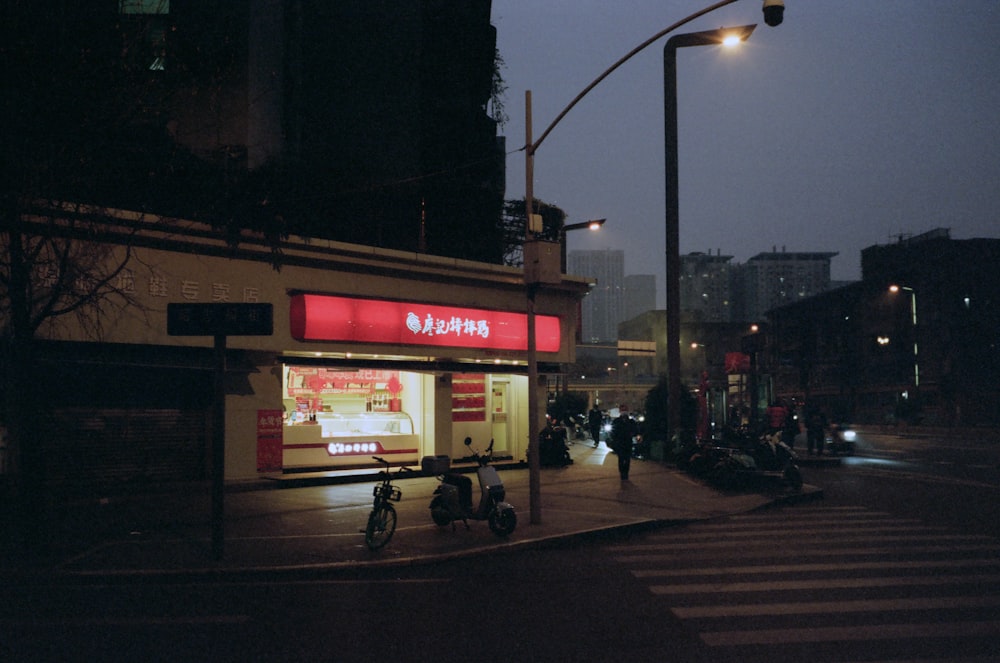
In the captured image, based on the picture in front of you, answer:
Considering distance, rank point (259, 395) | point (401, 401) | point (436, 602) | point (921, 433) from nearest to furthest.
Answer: point (436, 602) < point (259, 395) < point (401, 401) < point (921, 433)

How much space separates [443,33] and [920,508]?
68.9 ft

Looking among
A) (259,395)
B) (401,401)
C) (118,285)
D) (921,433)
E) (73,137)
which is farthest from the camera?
(921,433)

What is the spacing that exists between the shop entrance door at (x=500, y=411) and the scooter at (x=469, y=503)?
1113cm

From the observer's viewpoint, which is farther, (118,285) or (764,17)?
(118,285)

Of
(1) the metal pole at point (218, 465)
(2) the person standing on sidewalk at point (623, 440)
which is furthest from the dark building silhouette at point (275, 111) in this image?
(2) the person standing on sidewalk at point (623, 440)

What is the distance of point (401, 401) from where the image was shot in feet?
73.0

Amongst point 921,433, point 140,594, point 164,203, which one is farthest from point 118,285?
point 921,433

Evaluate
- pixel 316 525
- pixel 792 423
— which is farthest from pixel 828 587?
pixel 792 423

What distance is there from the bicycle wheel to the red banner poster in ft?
25.5

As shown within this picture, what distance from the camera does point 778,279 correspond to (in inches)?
A: 7402

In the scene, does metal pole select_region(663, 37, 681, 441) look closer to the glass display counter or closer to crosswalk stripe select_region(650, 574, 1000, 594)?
the glass display counter

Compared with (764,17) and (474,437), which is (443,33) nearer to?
(474,437)

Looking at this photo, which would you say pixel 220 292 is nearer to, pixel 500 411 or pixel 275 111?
pixel 275 111

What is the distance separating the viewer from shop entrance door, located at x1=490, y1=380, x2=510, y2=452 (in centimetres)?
2419
